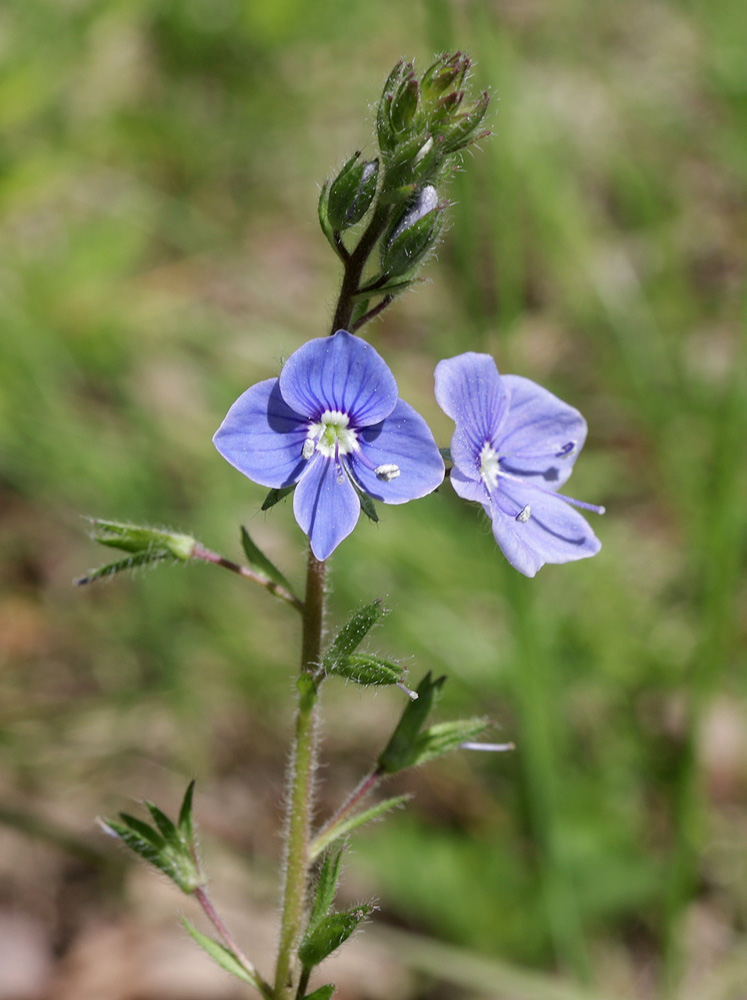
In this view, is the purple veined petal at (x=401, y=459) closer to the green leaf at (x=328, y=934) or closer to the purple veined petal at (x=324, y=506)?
the purple veined petal at (x=324, y=506)

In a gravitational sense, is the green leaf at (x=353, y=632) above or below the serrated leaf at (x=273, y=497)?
below

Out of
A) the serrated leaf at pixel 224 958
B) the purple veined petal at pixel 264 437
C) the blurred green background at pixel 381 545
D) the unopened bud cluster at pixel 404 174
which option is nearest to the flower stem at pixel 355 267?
the unopened bud cluster at pixel 404 174

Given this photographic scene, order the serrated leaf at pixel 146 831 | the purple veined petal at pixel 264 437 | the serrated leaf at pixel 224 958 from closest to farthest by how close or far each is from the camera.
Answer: the purple veined petal at pixel 264 437
the serrated leaf at pixel 224 958
the serrated leaf at pixel 146 831

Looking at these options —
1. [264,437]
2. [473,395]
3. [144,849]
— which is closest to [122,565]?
[264,437]

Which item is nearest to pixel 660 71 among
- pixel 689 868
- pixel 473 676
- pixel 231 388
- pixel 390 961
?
pixel 231 388

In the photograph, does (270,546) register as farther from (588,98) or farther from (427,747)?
(588,98)

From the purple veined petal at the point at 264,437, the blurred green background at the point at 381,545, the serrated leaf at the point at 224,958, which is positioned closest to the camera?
the purple veined petal at the point at 264,437
